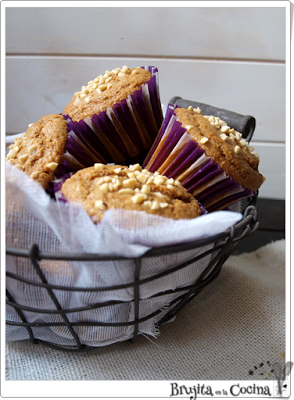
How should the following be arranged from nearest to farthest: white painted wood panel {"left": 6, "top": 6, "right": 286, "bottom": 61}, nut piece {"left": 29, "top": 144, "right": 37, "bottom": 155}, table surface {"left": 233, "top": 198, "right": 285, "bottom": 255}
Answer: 1. nut piece {"left": 29, "top": 144, "right": 37, "bottom": 155}
2. table surface {"left": 233, "top": 198, "right": 285, "bottom": 255}
3. white painted wood panel {"left": 6, "top": 6, "right": 286, "bottom": 61}

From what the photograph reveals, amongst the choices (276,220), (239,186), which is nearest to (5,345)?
(239,186)

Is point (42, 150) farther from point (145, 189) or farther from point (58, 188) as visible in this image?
point (145, 189)

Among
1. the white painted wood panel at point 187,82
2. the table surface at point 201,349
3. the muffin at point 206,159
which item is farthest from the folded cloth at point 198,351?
the white painted wood panel at point 187,82

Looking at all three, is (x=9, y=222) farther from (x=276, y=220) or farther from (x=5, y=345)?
(x=276, y=220)

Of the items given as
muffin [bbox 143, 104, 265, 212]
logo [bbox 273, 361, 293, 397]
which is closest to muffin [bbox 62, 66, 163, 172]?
muffin [bbox 143, 104, 265, 212]

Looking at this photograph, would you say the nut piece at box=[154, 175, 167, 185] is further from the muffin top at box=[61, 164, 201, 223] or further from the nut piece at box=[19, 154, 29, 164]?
the nut piece at box=[19, 154, 29, 164]
